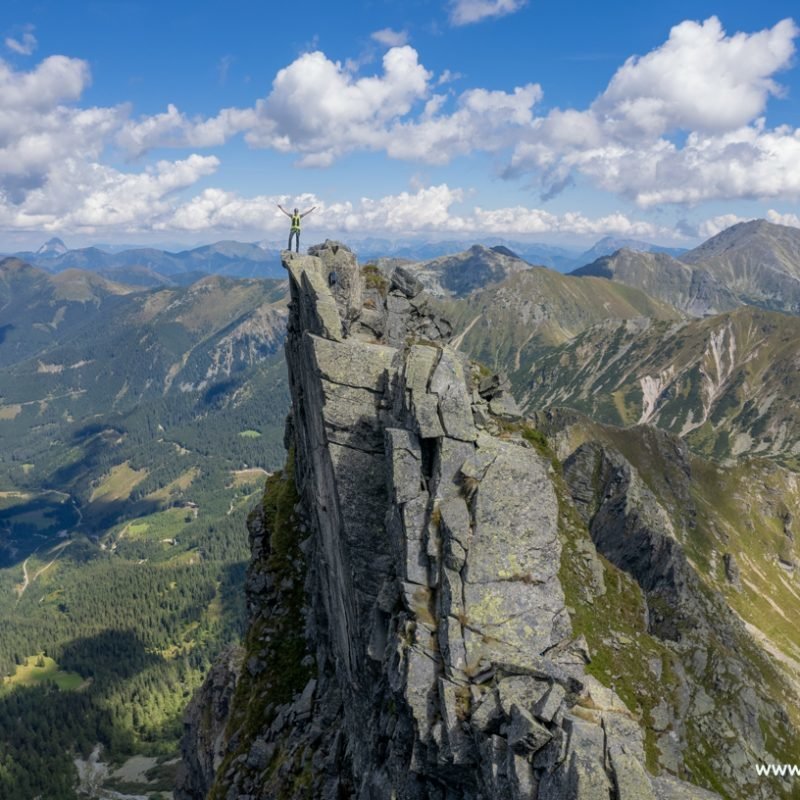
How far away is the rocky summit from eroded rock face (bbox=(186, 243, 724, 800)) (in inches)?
4.5

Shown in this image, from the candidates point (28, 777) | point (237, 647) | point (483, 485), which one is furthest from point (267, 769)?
point (28, 777)

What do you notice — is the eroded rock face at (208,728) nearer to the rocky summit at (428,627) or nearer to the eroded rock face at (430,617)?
the rocky summit at (428,627)

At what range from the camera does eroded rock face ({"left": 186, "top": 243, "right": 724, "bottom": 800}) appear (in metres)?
24.7

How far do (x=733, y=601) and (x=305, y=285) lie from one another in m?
165

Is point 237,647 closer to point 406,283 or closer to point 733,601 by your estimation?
point 406,283

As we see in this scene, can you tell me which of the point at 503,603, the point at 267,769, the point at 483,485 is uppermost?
the point at 483,485

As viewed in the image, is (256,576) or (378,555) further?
A: (256,576)

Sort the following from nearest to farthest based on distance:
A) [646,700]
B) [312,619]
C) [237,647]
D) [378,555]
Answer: [378,555], [646,700], [312,619], [237,647]

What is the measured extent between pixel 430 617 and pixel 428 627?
2.02 ft

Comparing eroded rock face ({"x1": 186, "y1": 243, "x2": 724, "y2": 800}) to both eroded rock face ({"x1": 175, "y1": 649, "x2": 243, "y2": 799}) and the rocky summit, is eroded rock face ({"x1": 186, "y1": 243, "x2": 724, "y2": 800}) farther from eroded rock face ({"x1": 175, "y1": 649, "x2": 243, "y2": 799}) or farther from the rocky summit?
eroded rock face ({"x1": 175, "y1": 649, "x2": 243, "y2": 799})

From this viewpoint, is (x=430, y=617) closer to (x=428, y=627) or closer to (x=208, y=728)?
(x=428, y=627)

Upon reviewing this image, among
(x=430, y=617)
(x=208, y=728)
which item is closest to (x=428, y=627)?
(x=430, y=617)

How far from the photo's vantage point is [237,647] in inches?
3209

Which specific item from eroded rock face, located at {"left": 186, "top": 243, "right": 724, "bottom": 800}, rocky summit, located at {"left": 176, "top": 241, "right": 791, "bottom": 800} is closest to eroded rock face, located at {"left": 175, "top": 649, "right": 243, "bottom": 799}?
rocky summit, located at {"left": 176, "top": 241, "right": 791, "bottom": 800}
